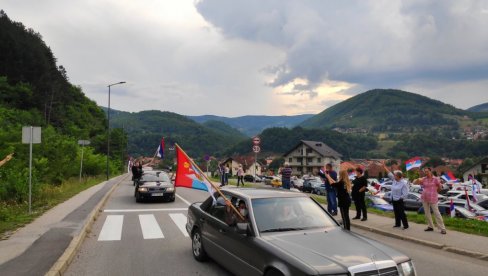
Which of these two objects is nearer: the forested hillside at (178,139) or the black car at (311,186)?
the black car at (311,186)

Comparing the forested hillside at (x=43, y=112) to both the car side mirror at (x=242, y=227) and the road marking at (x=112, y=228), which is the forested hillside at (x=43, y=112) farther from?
the car side mirror at (x=242, y=227)

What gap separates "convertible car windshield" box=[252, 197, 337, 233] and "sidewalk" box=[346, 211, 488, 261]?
388cm

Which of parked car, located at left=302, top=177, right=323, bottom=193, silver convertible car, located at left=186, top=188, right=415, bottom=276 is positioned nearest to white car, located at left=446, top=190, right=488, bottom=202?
parked car, located at left=302, top=177, right=323, bottom=193

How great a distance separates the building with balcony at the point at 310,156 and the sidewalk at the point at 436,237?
3551 inches

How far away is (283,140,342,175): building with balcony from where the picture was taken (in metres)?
103

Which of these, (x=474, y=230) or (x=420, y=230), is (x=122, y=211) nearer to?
(x=420, y=230)

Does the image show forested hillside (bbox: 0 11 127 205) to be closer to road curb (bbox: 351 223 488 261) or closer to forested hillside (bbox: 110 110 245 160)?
road curb (bbox: 351 223 488 261)

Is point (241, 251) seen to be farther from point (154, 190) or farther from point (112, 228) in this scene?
point (154, 190)

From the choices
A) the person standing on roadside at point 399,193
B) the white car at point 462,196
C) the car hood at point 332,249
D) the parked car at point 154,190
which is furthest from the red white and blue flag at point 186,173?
the white car at point 462,196

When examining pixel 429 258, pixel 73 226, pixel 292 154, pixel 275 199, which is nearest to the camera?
pixel 275 199

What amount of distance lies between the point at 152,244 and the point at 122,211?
6.26m

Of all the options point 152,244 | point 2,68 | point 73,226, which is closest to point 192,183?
point 152,244

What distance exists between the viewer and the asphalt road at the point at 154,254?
22.6 feet

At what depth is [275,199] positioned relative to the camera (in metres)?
6.30
